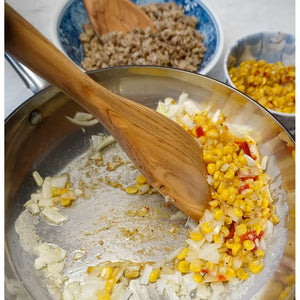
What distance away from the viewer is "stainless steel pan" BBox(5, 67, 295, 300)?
1213mm

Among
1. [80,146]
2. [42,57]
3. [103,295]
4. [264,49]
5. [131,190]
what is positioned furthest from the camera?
[264,49]

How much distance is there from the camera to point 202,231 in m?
1.30

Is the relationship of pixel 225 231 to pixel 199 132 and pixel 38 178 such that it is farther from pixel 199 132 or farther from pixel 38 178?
pixel 38 178

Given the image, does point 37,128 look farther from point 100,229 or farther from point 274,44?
point 274,44

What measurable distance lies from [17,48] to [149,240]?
767 mm

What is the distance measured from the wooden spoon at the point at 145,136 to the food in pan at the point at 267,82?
50cm

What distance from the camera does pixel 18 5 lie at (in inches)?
86.9

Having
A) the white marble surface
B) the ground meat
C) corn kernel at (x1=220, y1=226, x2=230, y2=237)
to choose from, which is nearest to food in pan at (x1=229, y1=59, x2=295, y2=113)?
the ground meat

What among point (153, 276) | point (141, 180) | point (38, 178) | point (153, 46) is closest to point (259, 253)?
point (153, 276)

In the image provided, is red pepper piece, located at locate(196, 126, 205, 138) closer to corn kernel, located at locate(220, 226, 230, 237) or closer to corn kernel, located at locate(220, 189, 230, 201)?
corn kernel, located at locate(220, 189, 230, 201)

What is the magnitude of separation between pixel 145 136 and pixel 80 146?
408mm

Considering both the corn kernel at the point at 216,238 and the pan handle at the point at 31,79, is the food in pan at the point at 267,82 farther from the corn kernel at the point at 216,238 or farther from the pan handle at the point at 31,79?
the pan handle at the point at 31,79

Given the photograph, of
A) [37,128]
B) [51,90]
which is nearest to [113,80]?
[51,90]

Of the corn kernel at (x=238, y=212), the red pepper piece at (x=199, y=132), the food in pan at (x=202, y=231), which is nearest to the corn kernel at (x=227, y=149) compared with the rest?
the food in pan at (x=202, y=231)
